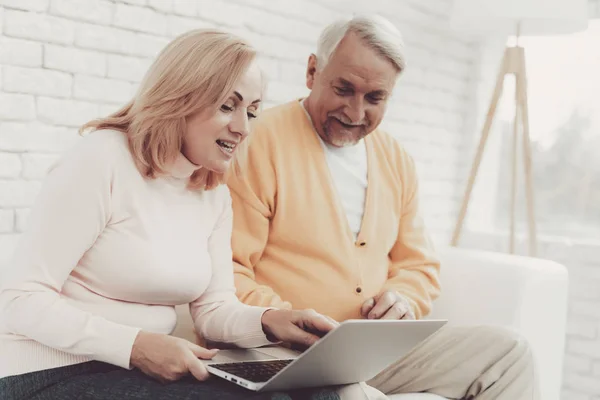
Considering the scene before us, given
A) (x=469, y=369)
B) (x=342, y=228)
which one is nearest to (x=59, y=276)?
(x=342, y=228)

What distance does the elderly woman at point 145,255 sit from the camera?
131 cm

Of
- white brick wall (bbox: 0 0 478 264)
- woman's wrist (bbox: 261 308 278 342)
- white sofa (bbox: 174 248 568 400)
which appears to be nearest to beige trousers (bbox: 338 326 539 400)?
white sofa (bbox: 174 248 568 400)

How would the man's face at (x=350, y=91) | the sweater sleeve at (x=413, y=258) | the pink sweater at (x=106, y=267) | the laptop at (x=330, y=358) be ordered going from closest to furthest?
the laptop at (x=330, y=358) < the pink sweater at (x=106, y=267) < the man's face at (x=350, y=91) < the sweater sleeve at (x=413, y=258)

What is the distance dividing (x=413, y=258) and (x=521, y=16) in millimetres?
1110

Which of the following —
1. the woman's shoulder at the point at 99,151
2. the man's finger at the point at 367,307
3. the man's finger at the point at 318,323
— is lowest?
the man's finger at the point at 367,307

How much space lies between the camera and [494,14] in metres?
2.71

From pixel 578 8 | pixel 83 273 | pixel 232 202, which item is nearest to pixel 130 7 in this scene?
pixel 232 202

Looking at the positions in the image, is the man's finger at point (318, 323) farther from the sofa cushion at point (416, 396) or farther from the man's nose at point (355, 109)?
the man's nose at point (355, 109)

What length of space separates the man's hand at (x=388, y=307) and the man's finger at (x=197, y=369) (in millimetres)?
620

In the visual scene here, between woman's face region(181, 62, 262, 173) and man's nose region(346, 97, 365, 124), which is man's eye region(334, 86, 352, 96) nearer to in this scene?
man's nose region(346, 97, 365, 124)

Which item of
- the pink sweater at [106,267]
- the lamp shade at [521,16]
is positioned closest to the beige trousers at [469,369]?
the pink sweater at [106,267]

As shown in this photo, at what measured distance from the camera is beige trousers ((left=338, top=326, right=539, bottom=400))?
5.90 ft

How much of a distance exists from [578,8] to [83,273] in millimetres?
2047

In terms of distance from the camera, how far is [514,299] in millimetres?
2102
